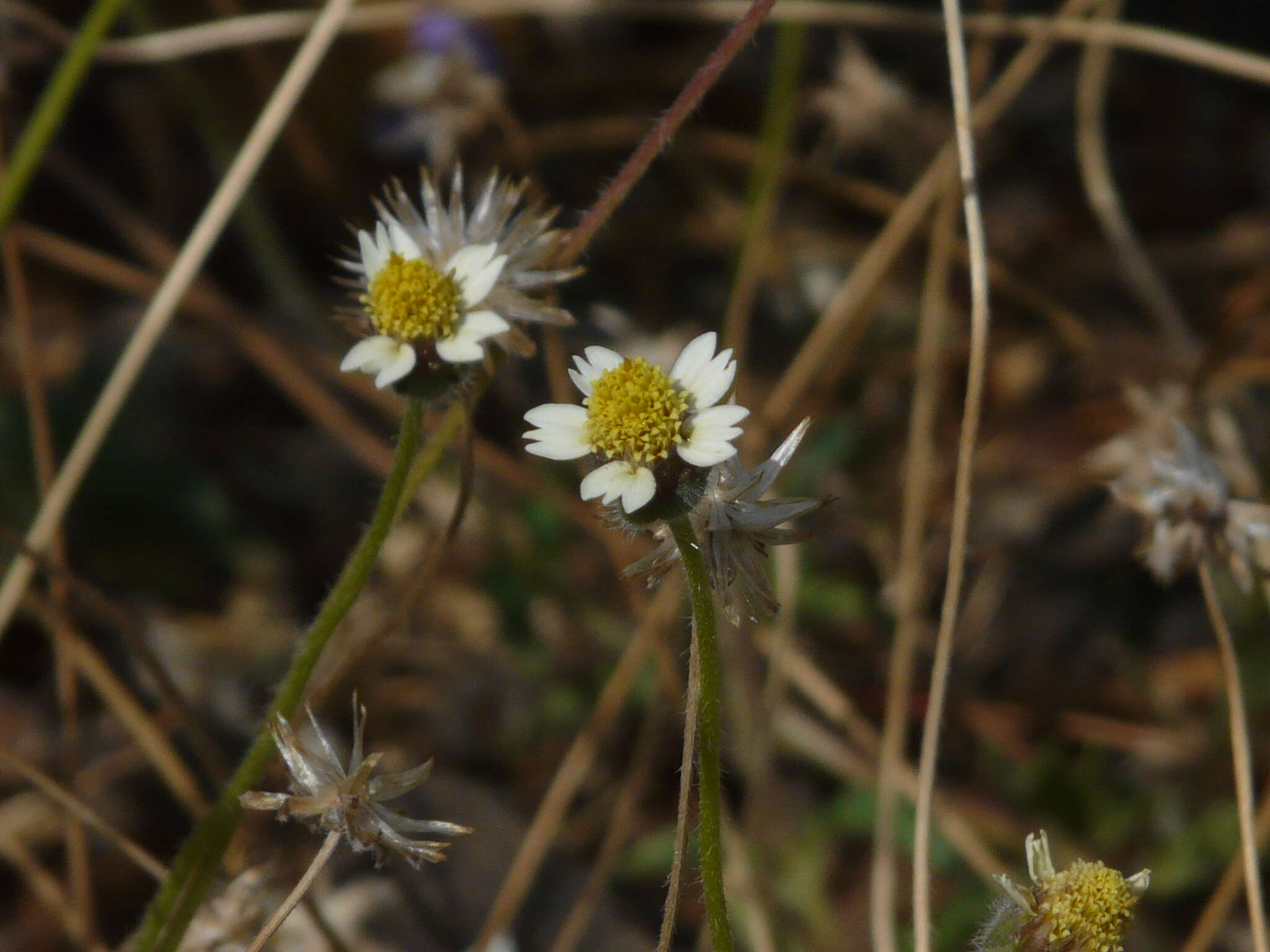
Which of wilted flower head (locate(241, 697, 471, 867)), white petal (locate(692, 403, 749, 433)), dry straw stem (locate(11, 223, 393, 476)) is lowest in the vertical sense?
wilted flower head (locate(241, 697, 471, 867))

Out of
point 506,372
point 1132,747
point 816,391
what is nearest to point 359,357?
point 506,372

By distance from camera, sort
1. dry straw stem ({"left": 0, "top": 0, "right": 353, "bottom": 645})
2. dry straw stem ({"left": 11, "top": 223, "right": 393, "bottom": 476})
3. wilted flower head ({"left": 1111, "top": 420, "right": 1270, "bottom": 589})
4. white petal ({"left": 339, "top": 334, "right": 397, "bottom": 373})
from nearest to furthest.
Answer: white petal ({"left": 339, "top": 334, "right": 397, "bottom": 373}) < wilted flower head ({"left": 1111, "top": 420, "right": 1270, "bottom": 589}) < dry straw stem ({"left": 0, "top": 0, "right": 353, "bottom": 645}) < dry straw stem ({"left": 11, "top": 223, "right": 393, "bottom": 476})

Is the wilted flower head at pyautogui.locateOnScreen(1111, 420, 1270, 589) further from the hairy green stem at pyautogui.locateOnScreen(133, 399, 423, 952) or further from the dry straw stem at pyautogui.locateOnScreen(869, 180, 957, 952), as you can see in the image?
the hairy green stem at pyautogui.locateOnScreen(133, 399, 423, 952)

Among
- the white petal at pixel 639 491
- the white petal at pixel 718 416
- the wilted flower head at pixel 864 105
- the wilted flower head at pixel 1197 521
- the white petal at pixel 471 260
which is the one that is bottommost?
the white petal at pixel 639 491

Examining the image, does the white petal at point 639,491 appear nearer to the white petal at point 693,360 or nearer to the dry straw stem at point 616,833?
the white petal at point 693,360

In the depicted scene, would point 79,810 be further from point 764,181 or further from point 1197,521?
point 764,181

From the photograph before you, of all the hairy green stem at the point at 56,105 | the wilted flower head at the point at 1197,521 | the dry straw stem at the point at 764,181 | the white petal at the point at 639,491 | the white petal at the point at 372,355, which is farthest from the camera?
the dry straw stem at the point at 764,181

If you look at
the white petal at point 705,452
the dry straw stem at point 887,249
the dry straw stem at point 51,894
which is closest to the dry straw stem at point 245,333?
the dry straw stem at point 887,249

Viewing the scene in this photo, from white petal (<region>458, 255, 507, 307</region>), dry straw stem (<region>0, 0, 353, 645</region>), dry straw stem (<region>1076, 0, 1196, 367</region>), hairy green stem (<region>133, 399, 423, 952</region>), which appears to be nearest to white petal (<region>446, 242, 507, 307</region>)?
white petal (<region>458, 255, 507, 307</region>)
